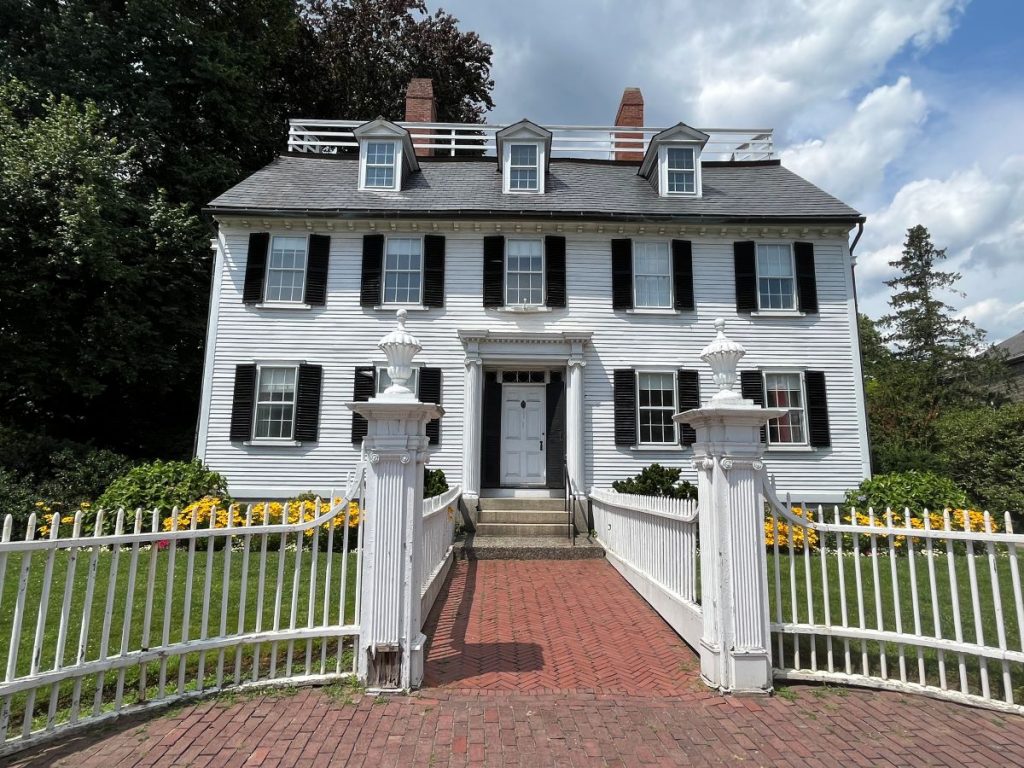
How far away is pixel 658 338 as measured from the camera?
12.4 meters

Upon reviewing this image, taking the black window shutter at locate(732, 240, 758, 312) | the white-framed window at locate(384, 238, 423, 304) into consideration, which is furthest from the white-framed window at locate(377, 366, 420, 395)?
the black window shutter at locate(732, 240, 758, 312)

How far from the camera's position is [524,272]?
41.3 feet

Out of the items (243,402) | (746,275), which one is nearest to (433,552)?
(243,402)

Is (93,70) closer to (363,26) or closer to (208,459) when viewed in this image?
(363,26)

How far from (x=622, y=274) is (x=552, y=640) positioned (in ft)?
30.7

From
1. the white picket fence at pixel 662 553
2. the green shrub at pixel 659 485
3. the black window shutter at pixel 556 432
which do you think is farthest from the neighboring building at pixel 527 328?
the white picket fence at pixel 662 553

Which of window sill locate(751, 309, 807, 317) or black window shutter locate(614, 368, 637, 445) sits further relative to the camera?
window sill locate(751, 309, 807, 317)

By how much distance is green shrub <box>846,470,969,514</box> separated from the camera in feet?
32.5

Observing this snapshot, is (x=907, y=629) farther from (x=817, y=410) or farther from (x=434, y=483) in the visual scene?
(x=817, y=410)

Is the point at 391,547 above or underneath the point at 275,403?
underneath

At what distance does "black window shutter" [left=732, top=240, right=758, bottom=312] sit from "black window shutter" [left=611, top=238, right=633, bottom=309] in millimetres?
2546

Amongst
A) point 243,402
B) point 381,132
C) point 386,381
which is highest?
point 381,132

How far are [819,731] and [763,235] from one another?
38.3 feet

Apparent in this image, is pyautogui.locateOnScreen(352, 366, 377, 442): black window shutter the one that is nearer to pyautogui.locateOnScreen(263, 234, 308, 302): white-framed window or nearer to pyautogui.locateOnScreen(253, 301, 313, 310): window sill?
pyautogui.locateOnScreen(253, 301, 313, 310): window sill
